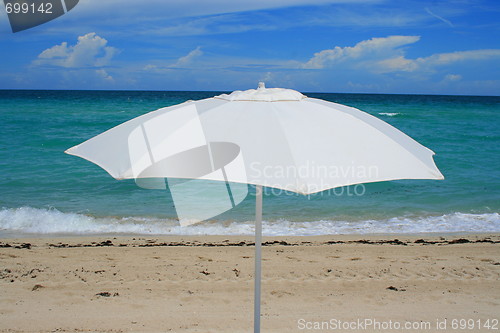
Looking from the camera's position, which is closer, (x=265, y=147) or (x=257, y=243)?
(x=265, y=147)

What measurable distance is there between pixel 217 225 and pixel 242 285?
9.88ft

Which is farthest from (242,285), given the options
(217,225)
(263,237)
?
(217,225)

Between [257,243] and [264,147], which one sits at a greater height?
[264,147]

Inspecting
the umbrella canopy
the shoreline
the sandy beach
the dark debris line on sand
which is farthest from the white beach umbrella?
the shoreline

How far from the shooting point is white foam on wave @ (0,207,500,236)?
7946 millimetres

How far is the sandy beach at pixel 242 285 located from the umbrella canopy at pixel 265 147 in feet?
7.91

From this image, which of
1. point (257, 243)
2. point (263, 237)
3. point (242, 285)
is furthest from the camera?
point (263, 237)

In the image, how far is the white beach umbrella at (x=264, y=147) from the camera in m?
2.21

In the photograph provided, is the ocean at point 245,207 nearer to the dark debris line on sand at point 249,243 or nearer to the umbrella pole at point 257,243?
the dark debris line on sand at point 249,243

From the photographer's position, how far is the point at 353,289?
528 cm

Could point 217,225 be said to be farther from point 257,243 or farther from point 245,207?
point 257,243

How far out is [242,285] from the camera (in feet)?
17.5

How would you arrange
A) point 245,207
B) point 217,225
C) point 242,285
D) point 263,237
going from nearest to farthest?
point 242,285, point 263,237, point 217,225, point 245,207

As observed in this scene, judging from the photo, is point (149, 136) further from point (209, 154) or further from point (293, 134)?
point (293, 134)
